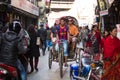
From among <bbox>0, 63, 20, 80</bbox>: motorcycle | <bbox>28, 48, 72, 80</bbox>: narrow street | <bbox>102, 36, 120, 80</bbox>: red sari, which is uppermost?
<bbox>102, 36, 120, 80</bbox>: red sari

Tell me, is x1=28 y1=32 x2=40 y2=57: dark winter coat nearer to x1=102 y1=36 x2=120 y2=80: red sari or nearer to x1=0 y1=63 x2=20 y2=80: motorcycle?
x1=102 y1=36 x2=120 y2=80: red sari

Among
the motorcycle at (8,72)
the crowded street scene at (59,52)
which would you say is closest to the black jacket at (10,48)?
the crowded street scene at (59,52)

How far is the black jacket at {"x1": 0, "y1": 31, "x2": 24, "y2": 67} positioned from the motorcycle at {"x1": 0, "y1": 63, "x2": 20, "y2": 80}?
264 millimetres

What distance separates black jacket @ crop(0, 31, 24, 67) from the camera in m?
9.00

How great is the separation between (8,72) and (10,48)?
64 cm

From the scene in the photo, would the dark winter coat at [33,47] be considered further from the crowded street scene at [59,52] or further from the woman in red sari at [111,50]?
the woman in red sari at [111,50]

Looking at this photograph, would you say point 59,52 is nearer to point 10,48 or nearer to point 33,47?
point 33,47

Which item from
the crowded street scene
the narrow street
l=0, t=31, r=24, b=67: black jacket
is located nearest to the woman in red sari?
the crowded street scene

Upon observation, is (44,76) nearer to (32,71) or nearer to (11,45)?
(32,71)

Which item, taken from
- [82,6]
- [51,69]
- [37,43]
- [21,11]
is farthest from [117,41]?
[82,6]

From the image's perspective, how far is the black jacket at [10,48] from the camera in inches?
354

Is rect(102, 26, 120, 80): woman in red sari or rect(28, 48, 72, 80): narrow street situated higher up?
rect(102, 26, 120, 80): woman in red sari

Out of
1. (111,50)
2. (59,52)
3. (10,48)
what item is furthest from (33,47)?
(10,48)

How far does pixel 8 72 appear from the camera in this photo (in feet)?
28.5
